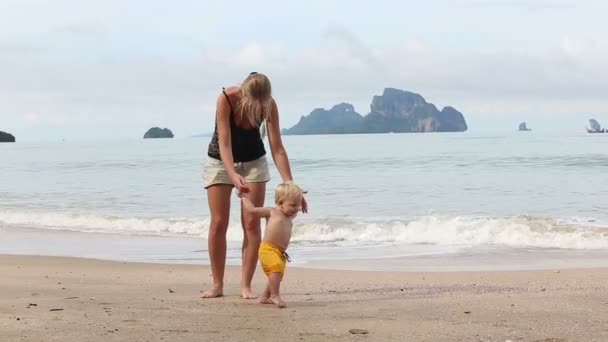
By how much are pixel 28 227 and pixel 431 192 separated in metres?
10.9

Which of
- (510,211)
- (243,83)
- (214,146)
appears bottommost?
(510,211)

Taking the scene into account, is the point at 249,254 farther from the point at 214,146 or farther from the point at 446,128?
the point at 446,128

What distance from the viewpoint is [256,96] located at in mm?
5031

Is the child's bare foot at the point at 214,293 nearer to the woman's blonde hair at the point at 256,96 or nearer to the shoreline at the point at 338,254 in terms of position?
the woman's blonde hair at the point at 256,96

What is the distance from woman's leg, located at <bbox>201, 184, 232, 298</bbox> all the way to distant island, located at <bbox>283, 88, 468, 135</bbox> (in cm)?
14600

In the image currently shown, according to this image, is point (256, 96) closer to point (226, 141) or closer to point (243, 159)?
point (226, 141)

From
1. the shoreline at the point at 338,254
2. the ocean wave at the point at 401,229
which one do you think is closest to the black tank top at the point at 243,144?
the shoreline at the point at 338,254

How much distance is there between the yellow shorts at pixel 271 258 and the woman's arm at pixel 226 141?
1.31ft

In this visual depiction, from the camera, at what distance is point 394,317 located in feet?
14.7

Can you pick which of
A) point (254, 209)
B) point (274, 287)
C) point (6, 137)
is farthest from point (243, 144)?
point (6, 137)

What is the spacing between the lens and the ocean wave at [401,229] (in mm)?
11125

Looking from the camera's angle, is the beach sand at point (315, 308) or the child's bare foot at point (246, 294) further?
the child's bare foot at point (246, 294)

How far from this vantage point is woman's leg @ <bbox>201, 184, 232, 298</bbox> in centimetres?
531

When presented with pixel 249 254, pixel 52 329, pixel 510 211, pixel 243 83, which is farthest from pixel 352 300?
pixel 510 211
